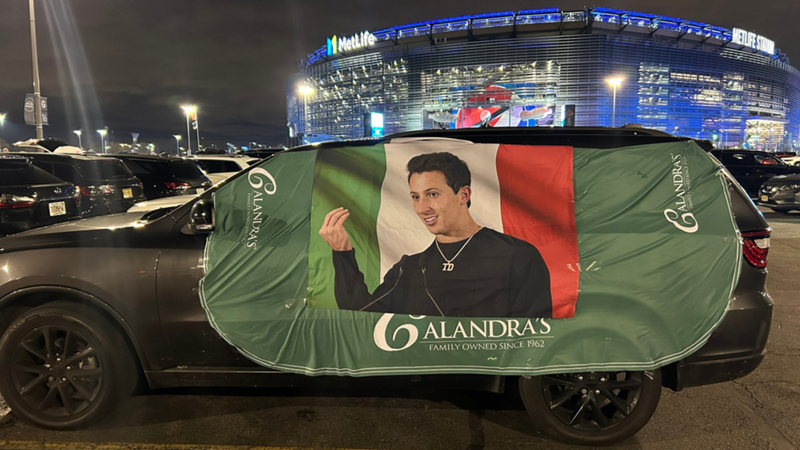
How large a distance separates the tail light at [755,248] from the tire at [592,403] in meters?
0.81

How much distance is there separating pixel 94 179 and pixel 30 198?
1736 mm

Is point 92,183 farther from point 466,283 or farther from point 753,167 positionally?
point 753,167

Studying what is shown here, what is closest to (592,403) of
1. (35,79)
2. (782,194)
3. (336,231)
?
(336,231)

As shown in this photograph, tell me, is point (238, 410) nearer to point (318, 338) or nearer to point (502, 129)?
point (318, 338)

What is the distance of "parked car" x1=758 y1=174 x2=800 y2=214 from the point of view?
12.3 m

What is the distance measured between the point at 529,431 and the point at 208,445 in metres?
1.95

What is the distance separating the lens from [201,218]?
274 centimetres

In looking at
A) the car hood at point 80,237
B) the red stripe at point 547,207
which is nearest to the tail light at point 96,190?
the car hood at point 80,237

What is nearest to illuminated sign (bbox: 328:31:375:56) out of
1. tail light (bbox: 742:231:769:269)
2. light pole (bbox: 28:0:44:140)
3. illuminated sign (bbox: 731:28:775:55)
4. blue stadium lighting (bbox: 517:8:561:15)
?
blue stadium lighting (bbox: 517:8:561:15)

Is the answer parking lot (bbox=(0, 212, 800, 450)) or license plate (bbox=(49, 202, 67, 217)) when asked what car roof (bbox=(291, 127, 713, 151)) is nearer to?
parking lot (bbox=(0, 212, 800, 450))

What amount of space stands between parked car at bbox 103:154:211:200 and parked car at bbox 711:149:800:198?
16.4 metres

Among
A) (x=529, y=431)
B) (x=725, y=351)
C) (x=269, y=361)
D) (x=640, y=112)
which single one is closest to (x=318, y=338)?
(x=269, y=361)

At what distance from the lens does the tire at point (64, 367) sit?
2.71 metres

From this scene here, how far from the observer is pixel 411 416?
9.87 feet
